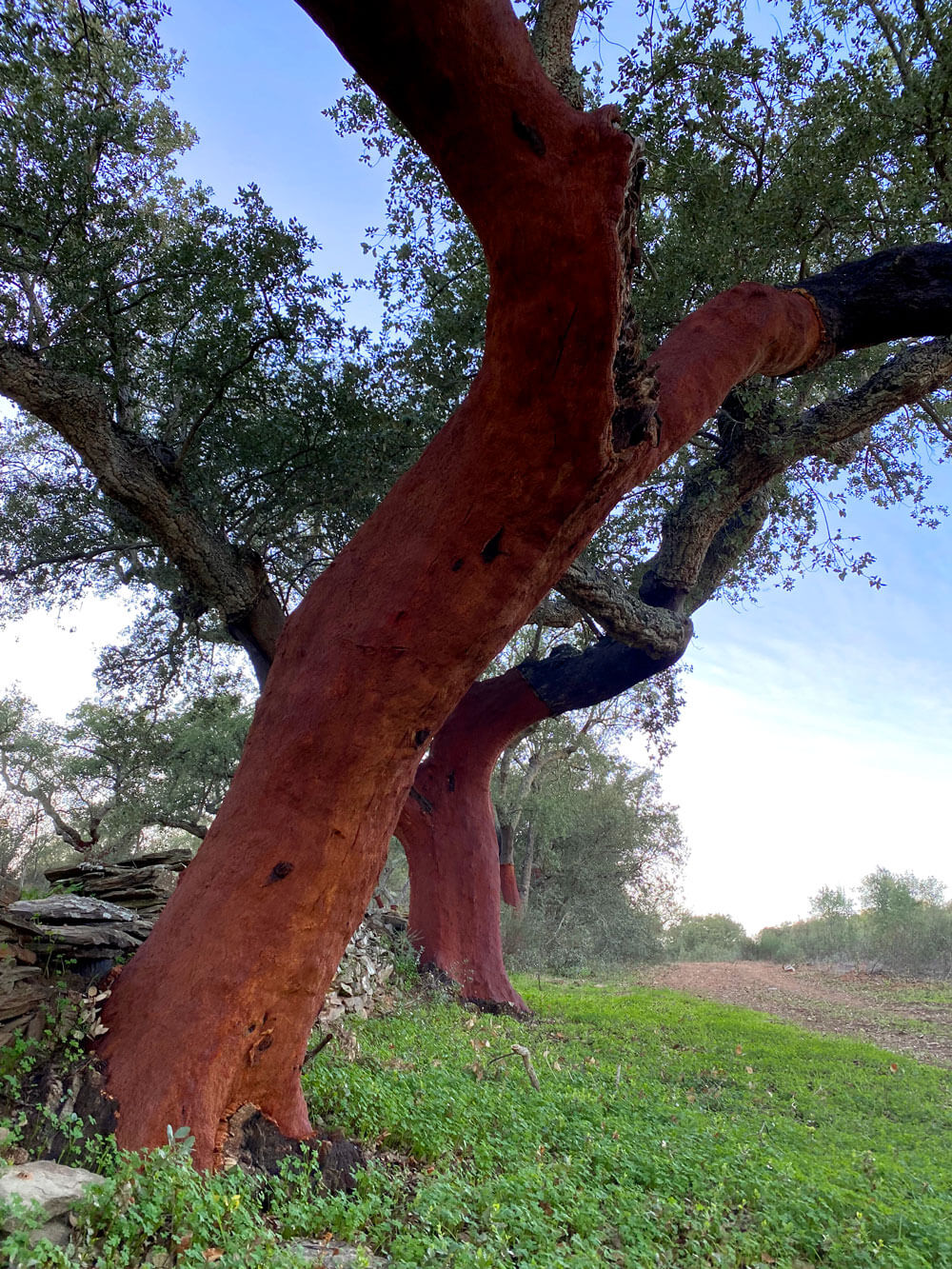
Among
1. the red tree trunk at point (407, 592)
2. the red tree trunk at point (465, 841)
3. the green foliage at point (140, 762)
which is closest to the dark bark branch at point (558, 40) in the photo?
the red tree trunk at point (407, 592)

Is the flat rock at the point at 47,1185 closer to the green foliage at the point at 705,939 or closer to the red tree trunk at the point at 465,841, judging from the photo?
the red tree trunk at the point at 465,841

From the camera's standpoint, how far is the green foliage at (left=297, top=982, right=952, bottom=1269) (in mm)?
3160

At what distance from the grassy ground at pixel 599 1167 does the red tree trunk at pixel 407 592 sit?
0.71 metres

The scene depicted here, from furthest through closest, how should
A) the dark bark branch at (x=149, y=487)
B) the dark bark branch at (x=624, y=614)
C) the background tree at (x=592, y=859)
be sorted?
the background tree at (x=592, y=859) → the dark bark branch at (x=624, y=614) → the dark bark branch at (x=149, y=487)

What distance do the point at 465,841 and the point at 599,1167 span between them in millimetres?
5933

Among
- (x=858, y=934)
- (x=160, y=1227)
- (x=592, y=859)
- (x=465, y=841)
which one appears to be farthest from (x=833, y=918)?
(x=160, y=1227)

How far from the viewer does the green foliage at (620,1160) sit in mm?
3160

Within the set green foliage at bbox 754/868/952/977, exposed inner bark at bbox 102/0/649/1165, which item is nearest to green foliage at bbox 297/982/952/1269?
exposed inner bark at bbox 102/0/649/1165

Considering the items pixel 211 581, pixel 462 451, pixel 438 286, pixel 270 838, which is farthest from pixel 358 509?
pixel 270 838

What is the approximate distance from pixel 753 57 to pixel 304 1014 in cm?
938

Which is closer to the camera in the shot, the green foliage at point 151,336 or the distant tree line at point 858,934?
the green foliage at point 151,336

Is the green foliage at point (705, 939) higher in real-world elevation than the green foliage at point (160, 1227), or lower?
lower

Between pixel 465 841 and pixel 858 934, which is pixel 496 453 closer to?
pixel 465 841

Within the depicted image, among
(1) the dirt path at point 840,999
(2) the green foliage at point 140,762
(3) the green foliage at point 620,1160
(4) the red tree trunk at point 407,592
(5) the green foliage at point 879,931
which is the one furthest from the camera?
(5) the green foliage at point 879,931
